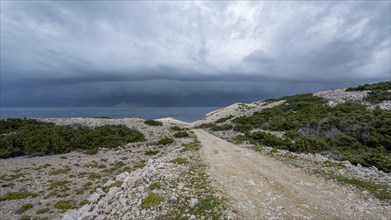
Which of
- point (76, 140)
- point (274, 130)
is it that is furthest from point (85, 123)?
point (274, 130)

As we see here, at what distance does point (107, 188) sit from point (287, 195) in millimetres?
9667

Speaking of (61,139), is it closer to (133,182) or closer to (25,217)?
(25,217)

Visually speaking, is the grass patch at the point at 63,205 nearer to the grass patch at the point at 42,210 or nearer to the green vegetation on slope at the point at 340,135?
the grass patch at the point at 42,210

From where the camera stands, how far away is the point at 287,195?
9.53 meters

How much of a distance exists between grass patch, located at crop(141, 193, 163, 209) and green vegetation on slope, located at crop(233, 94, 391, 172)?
12891 mm

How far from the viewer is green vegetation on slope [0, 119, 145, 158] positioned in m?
24.6

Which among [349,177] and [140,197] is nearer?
[140,197]

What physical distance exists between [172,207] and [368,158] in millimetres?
13161

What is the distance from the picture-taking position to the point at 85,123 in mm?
Answer: 35219

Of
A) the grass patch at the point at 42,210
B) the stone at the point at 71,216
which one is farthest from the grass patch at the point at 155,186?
the grass patch at the point at 42,210

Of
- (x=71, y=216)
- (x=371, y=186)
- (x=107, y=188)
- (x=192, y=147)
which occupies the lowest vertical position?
(x=71, y=216)

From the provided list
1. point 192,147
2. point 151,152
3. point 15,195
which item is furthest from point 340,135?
point 15,195

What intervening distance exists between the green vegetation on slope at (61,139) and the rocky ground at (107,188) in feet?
4.76

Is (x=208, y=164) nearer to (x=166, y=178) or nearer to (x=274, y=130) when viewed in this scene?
(x=166, y=178)
